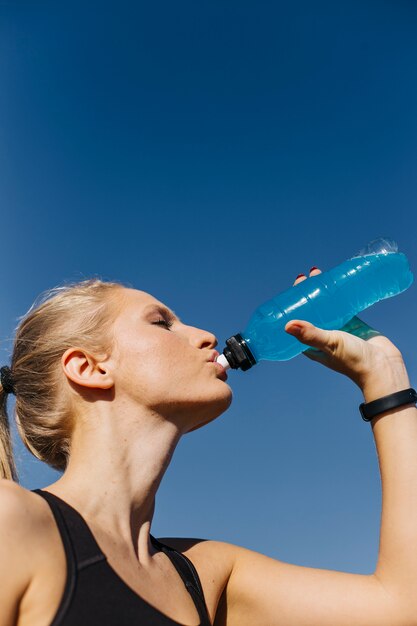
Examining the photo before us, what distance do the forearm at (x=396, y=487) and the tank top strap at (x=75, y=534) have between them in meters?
1.47

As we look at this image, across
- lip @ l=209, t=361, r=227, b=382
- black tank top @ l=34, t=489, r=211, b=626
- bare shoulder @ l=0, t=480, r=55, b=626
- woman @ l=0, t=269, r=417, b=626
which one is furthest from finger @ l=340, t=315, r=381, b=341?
bare shoulder @ l=0, t=480, r=55, b=626

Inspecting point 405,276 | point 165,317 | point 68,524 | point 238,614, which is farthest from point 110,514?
point 405,276

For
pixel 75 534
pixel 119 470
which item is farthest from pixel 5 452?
pixel 75 534

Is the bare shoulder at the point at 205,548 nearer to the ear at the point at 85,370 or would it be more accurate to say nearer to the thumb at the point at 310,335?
the ear at the point at 85,370

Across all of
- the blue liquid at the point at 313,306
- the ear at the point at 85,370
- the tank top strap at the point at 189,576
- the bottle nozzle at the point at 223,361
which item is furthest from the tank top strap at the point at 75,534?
the blue liquid at the point at 313,306

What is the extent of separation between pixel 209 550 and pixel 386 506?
3.17 ft

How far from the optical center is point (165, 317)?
133 inches

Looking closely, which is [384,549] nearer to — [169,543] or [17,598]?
[169,543]

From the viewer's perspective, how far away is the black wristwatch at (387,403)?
3090 mm

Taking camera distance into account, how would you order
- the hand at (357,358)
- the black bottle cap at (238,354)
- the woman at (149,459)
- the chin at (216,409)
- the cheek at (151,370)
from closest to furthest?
the woman at (149,459), the cheek at (151,370), the chin at (216,409), the hand at (357,358), the black bottle cap at (238,354)

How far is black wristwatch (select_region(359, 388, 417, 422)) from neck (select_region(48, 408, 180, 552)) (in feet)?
3.50

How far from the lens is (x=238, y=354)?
138 inches

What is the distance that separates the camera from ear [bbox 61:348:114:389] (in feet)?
9.75

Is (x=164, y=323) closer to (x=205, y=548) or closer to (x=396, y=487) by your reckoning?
(x=205, y=548)
